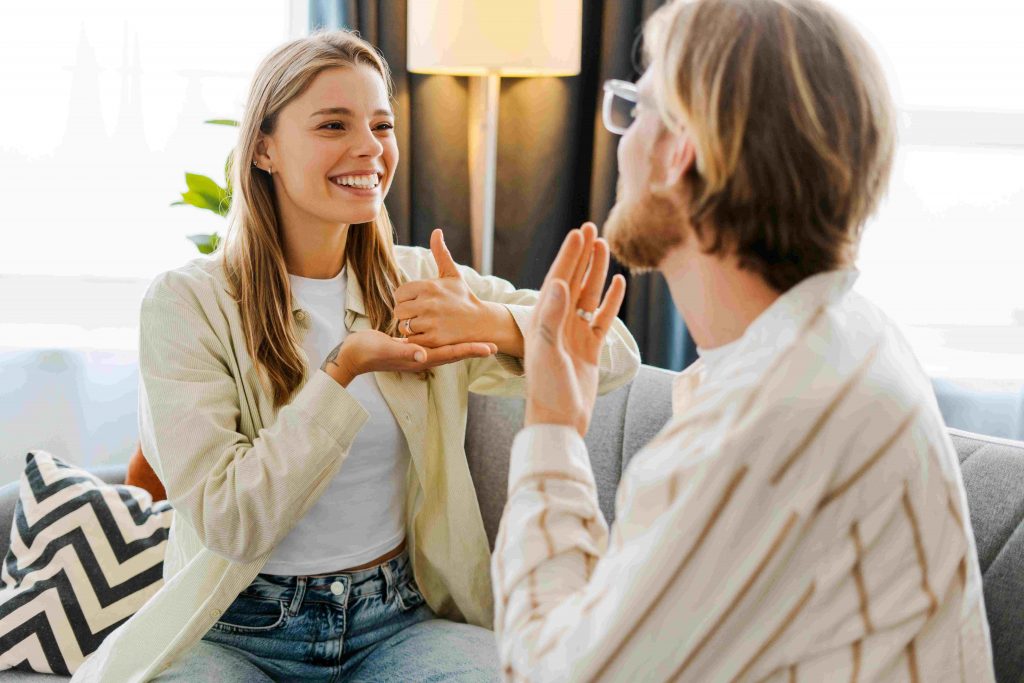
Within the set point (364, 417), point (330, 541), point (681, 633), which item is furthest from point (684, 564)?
point (330, 541)

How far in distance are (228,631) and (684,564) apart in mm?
914

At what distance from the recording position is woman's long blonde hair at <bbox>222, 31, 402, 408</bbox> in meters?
1.46

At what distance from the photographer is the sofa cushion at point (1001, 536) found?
119 cm

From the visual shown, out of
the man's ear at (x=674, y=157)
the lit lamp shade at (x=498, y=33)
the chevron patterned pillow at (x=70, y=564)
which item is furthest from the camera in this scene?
the lit lamp shade at (x=498, y=33)

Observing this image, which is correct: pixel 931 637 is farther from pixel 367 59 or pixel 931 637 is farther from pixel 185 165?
pixel 185 165

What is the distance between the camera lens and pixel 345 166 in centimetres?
151

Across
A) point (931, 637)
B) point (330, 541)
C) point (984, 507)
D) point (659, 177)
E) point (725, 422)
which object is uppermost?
point (659, 177)

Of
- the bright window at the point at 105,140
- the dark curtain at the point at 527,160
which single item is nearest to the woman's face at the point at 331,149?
the dark curtain at the point at 527,160

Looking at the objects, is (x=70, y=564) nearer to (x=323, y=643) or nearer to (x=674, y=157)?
(x=323, y=643)

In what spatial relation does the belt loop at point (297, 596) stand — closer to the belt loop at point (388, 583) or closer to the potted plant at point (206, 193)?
the belt loop at point (388, 583)

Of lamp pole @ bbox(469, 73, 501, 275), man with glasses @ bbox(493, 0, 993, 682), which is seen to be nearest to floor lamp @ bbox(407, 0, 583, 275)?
lamp pole @ bbox(469, 73, 501, 275)

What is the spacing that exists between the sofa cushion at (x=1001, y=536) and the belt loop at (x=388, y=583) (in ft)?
2.67

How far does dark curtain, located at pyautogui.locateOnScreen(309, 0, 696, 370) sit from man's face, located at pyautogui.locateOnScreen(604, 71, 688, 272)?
1.71m

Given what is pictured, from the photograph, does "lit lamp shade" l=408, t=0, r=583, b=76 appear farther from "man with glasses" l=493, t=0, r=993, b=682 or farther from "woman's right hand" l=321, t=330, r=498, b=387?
"man with glasses" l=493, t=0, r=993, b=682
